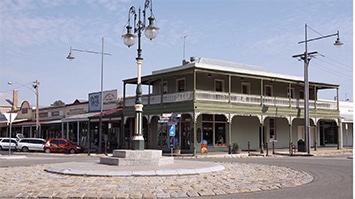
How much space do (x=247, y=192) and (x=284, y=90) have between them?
28991mm

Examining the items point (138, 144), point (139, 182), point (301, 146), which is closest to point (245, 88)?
point (301, 146)

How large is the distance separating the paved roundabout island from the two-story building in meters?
13.0

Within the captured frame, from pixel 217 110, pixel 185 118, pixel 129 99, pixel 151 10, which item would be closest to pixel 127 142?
pixel 129 99

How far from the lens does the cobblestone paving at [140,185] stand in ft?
33.8

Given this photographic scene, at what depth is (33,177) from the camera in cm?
1372

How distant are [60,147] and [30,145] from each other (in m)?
3.39

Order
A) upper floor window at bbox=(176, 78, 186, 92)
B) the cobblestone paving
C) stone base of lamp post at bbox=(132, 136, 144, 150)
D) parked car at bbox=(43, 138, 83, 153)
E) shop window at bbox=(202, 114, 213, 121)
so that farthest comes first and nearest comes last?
parked car at bbox=(43, 138, 83, 153), upper floor window at bbox=(176, 78, 186, 92), shop window at bbox=(202, 114, 213, 121), stone base of lamp post at bbox=(132, 136, 144, 150), the cobblestone paving

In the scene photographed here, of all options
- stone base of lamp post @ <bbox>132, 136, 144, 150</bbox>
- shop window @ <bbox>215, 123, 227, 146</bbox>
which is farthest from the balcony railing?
stone base of lamp post @ <bbox>132, 136, 144, 150</bbox>

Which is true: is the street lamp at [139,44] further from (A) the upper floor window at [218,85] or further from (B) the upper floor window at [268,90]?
(B) the upper floor window at [268,90]

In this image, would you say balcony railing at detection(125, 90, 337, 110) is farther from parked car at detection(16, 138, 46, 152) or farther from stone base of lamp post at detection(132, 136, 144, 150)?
stone base of lamp post at detection(132, 136, 144, 150)

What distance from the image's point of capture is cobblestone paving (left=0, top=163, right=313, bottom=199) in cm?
1031

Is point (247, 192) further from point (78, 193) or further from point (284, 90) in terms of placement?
point (284, 90)

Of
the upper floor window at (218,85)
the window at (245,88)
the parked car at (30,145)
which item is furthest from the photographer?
the parked car at (30,145)

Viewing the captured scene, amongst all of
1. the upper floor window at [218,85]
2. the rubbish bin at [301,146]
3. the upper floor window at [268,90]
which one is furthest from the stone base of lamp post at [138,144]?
the upper floor window at [268,90]
